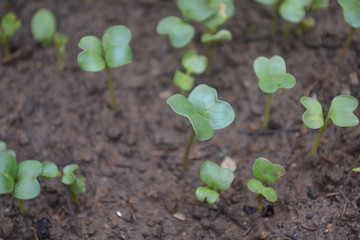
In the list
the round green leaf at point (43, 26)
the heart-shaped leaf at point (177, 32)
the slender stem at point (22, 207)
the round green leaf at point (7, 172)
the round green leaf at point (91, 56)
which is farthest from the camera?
the round green leaf at point (43, 26)

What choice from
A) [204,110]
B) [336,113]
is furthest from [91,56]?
[336,113]

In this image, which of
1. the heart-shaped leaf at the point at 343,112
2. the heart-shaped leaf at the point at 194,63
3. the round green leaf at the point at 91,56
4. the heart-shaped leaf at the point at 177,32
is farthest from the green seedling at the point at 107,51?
the heart-shaped leaf at the point at 343,112

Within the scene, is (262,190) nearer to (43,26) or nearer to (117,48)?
(117,48)

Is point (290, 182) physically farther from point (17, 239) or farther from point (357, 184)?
point (17, 239)

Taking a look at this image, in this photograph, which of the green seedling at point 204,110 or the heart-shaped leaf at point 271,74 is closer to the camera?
the green seedling at point 204,110

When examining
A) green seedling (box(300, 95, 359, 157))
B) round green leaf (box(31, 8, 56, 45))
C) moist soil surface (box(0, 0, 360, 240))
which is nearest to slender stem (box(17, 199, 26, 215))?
moist soil surface (box(0, 0, 360, 240))

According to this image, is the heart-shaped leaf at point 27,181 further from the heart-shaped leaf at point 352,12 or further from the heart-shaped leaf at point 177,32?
the heart-shaped leaf at point 352,12
